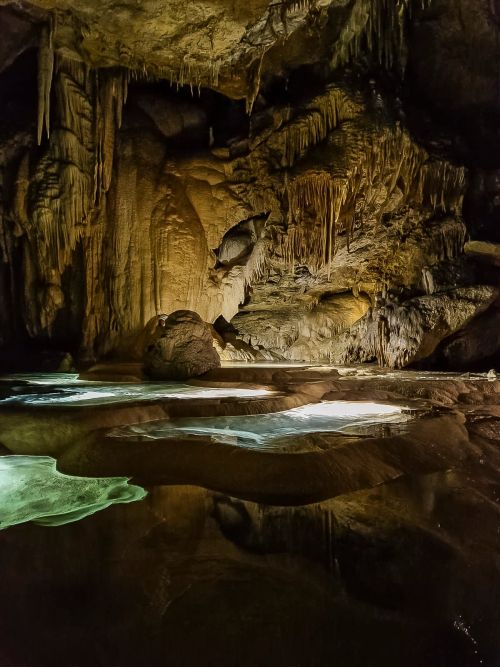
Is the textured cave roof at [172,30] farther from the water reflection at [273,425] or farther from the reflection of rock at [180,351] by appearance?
the water reflection at [273,425]

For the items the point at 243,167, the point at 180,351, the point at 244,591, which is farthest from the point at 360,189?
the point at 244,591

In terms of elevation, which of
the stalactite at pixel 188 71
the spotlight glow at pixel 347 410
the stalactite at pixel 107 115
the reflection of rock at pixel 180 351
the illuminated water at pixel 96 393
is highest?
the stalactite at pixel 188 71

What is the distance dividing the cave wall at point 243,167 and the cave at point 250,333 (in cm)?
6

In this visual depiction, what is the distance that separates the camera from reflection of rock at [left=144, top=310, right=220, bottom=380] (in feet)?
26.1

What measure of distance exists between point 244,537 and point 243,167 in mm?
9981

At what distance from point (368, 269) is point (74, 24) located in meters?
9.48

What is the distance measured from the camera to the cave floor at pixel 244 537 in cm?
159

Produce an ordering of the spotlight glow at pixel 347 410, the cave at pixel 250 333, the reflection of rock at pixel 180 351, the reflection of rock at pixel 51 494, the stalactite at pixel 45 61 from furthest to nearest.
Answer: the stalactite at pixel 45 61, the reflection of rock at pixel 180 351, the spotlight glow at pixel 347 410, the reflection of rock at pixel 51 494, the cave at pixel 250 333

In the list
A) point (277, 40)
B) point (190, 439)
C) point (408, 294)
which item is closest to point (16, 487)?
point (190, 439)

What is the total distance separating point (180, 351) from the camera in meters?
8.00

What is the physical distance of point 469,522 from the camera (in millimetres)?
2600

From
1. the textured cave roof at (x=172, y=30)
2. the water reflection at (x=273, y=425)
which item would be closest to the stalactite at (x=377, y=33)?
the textured cave roof at (x=172, y=30)

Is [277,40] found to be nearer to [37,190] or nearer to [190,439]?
[37,190]

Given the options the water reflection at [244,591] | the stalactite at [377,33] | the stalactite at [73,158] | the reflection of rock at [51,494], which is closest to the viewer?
the water reflection at [244,591]
